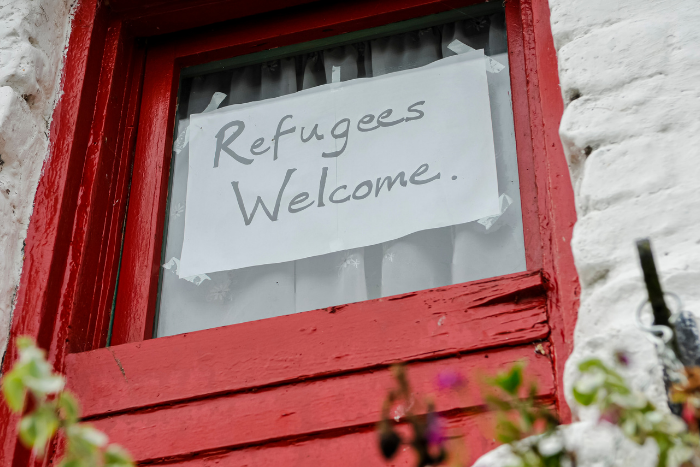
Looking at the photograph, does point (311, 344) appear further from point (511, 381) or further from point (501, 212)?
point (511, 381)

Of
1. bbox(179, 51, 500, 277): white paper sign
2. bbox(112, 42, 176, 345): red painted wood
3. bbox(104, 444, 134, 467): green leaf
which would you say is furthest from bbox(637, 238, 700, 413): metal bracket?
bbox(112, 42, 176, 345): red painted wood

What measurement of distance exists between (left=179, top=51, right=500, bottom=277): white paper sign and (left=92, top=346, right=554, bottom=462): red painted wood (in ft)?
1.29

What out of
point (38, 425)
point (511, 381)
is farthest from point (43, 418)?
point (511, 381)

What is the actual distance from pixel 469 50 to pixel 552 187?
617 millimetres

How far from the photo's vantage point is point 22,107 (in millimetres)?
1914

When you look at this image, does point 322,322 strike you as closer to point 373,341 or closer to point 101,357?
point 373,341

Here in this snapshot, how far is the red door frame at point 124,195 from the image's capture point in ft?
4.97

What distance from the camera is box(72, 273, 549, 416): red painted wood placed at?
150 cm

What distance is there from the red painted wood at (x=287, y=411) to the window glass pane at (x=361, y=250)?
0.27 m

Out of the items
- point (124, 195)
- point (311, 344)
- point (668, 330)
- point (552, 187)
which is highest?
point (124, 195)

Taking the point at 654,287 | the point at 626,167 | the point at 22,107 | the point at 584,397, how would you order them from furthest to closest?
the point at 22,107 < the point at 626,167 < the point at 654,287 < the point at 584,397

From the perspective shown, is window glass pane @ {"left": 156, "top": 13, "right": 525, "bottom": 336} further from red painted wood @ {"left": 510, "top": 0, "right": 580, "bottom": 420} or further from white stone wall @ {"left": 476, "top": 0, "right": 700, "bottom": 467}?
white stone wall @ {"left": 476, "top": 0, "right": 700, "bottom": 467}

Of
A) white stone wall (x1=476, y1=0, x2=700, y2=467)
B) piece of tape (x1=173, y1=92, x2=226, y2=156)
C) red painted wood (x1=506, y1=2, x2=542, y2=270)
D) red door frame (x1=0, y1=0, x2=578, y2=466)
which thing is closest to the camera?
white stone wall (x1=476, y1=0, x2=700, y2=467)

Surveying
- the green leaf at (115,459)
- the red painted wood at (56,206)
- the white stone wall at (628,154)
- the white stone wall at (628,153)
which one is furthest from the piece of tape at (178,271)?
the green leaf at (115,459)
